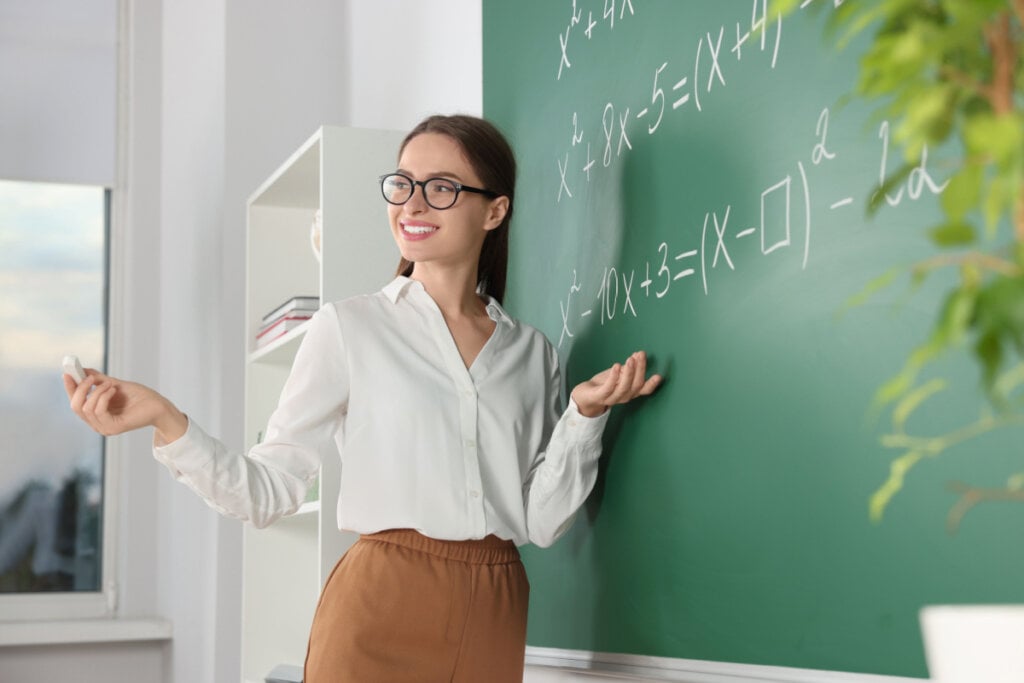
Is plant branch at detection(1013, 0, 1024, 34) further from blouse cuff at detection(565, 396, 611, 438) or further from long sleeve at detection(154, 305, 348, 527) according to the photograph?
long sleeve at detection(154, 305, 348, 527)

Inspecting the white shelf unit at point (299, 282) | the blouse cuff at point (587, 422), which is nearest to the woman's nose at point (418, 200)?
the blouse cuff at point (587, 422)

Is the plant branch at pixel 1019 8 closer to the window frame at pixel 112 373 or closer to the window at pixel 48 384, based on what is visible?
the window frame at pixel 112 373

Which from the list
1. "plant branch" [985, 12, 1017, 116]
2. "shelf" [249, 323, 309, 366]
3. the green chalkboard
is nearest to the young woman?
the green chalkboard

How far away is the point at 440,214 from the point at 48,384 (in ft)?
9.50

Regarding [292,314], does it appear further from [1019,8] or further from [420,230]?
[1019,8]

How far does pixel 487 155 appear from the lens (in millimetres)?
1909

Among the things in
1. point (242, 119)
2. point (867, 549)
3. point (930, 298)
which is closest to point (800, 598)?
point (867, 549)

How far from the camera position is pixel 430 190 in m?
1.86

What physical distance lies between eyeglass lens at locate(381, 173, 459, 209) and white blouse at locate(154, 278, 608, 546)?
0.15m

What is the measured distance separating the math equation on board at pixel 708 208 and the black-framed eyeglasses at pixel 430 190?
0.77 feet

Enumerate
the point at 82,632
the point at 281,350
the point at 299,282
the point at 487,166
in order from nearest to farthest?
1. the point at 487,166
2. the point at 281,350
3. the point at 299,282
4. the point at 82,632

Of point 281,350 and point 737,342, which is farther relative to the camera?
point 281,350

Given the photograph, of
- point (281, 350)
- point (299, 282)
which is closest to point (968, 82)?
point (281, 350)

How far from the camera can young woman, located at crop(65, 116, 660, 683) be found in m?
1.70
